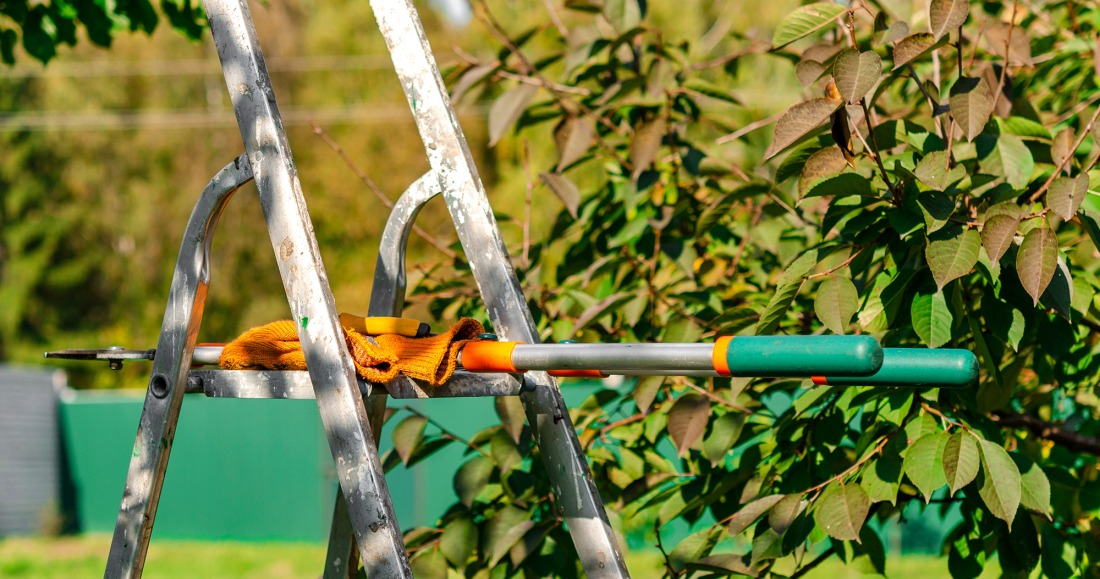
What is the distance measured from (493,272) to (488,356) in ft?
0.78

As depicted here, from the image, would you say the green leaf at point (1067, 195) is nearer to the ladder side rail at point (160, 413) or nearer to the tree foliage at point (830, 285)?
the tree foliage at point (830, 285)

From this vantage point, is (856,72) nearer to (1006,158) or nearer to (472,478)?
(1006,158)

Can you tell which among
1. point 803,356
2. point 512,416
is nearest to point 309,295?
point 803,356

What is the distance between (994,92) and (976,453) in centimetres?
83

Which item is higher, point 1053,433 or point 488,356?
point 488,356

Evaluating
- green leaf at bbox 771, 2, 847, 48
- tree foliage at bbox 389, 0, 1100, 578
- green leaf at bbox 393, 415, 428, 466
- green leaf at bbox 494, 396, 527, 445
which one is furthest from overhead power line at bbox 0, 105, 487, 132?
green leaf at bbox 771, 2, 847, 48

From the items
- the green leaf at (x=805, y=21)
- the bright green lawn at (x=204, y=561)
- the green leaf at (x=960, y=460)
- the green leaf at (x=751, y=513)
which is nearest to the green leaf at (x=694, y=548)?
the green leaf at (x=751, y=513)

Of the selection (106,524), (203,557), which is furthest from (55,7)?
(106,524)

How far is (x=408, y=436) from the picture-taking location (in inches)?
91.0

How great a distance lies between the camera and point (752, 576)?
195cm

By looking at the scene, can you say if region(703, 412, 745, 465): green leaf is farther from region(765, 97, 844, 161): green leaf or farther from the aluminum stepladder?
region(765, 97, 844, 161): green leaf

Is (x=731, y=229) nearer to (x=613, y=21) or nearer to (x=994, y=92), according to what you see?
(x=613, y=21)

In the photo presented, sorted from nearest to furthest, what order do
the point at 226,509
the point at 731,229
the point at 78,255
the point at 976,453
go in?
the point at 976,453, the point at 731,229, the point at 226,509, the point at 78,255

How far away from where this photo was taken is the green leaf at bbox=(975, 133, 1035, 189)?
6.61 feet
